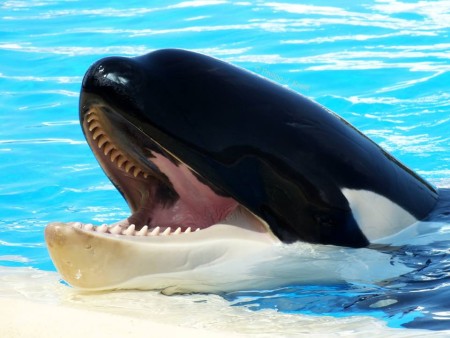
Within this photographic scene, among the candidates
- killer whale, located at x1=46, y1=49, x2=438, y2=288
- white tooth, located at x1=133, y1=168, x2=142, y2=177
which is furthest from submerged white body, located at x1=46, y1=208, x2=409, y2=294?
white tooth, located at x1=133, y1=168, x2=142, y2=177

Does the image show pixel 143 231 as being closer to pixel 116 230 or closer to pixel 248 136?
pixel 116 230

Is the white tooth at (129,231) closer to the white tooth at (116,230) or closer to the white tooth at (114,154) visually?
the white tooth at (116,230)

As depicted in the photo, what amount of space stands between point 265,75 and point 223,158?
7.04 meters

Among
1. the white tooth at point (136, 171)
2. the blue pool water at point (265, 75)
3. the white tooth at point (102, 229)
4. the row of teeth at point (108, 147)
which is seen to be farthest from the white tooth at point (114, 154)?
the blue pool water at point (265, 75)

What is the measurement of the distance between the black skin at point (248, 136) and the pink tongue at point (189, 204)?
0.12 metres

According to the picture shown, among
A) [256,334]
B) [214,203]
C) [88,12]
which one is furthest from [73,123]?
[256,334]

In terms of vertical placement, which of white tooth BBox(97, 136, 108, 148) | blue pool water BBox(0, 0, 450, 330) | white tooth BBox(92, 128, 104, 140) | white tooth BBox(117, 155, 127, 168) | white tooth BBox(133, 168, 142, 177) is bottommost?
white tooth BBox(133, 168, 142, 177)

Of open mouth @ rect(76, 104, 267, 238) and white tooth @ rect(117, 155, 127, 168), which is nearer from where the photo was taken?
open mouth @ rect(76, 104, 267, 238)

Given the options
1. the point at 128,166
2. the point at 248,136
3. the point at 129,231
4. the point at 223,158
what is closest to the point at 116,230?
the point at 129,231

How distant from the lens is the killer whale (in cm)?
430

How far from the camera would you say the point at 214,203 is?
15.0 ft

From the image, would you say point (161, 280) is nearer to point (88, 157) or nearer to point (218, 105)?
point (218, 105)

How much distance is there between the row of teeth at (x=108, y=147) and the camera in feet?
14.5

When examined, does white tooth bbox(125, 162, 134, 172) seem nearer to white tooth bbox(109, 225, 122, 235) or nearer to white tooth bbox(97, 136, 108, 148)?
white tooth bbox(97, 136, 108, 148)
